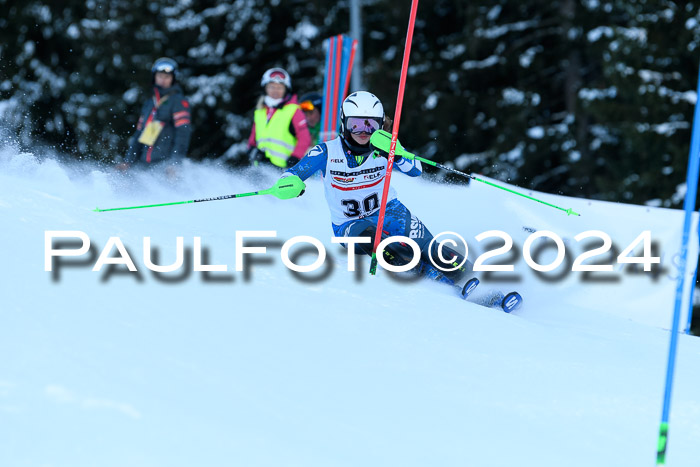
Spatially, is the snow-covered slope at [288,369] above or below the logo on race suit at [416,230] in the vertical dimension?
below

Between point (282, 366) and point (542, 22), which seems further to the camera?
point (542, 22)

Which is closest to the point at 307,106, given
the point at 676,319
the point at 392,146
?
the point at 392,146

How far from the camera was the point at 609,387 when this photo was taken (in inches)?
174

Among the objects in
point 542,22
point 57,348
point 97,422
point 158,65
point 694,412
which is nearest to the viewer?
point 97,422

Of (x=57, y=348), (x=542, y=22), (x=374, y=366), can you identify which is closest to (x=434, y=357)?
(x=374, y=366)

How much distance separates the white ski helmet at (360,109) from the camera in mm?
5914

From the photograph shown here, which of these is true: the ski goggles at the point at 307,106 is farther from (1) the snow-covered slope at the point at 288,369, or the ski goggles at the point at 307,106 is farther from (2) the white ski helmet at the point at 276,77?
(1) the snow-covered slope at the point at 288,369

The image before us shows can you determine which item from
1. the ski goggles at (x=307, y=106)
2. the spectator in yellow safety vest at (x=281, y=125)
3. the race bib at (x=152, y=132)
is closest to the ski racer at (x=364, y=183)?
the spectator in yellow safety vest at (x=281, y=125)

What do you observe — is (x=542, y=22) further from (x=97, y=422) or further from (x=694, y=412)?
(x=97, y=422)

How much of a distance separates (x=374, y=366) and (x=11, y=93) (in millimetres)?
18693

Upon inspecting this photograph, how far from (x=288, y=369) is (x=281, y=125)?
513cm

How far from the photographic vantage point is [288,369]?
3.93 m

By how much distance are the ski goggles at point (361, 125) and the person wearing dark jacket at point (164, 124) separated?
10.0 feet

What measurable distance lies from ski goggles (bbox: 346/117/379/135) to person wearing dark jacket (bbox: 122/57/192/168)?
10.0 ft
